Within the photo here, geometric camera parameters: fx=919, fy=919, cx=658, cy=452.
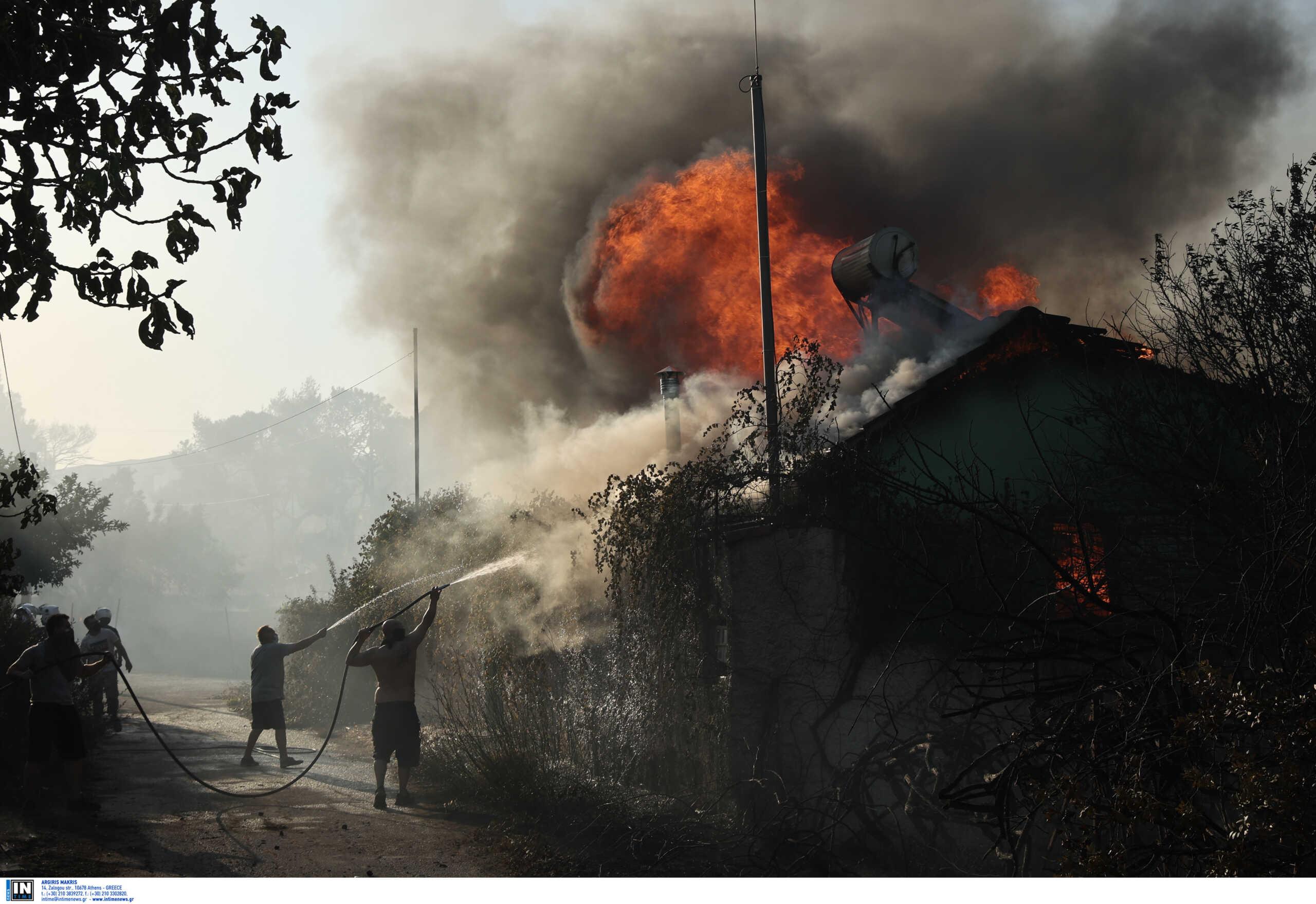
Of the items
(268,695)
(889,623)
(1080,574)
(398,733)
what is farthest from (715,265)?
(889,623)

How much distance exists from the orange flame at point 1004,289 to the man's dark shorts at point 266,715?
1292 centimetres

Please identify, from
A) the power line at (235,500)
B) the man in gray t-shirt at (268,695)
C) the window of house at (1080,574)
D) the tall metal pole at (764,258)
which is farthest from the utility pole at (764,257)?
the power line at (235,500)

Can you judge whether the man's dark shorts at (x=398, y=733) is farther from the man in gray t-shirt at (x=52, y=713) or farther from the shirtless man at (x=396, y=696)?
the man in gray t-shirt at (x=52, y=713)

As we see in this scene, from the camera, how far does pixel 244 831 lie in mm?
6637

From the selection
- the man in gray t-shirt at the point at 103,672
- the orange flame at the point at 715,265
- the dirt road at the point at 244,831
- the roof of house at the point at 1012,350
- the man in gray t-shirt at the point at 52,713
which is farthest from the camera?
the orange flame at the point at 715,265

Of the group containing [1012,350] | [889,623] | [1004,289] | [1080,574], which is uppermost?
[1004,289]

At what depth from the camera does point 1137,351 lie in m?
6.68

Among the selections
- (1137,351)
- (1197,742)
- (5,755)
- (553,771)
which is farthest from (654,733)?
(5,755)

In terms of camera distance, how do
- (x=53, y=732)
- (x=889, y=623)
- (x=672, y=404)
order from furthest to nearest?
(x=672, y=404), (x=53, y=732), (x=889, y=623)

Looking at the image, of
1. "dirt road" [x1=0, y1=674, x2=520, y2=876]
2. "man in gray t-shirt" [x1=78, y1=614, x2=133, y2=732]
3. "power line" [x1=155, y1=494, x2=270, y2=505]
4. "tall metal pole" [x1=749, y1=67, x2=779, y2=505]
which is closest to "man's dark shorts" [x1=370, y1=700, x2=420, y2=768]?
"dirt road" [x1=0, y1=674, x2=520, y2=876]

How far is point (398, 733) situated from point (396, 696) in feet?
1.03

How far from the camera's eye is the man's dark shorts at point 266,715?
32.8 ft

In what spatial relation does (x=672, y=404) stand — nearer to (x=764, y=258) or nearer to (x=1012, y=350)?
(x=764, y=258)

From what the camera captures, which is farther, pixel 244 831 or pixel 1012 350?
pixel 1012 350
